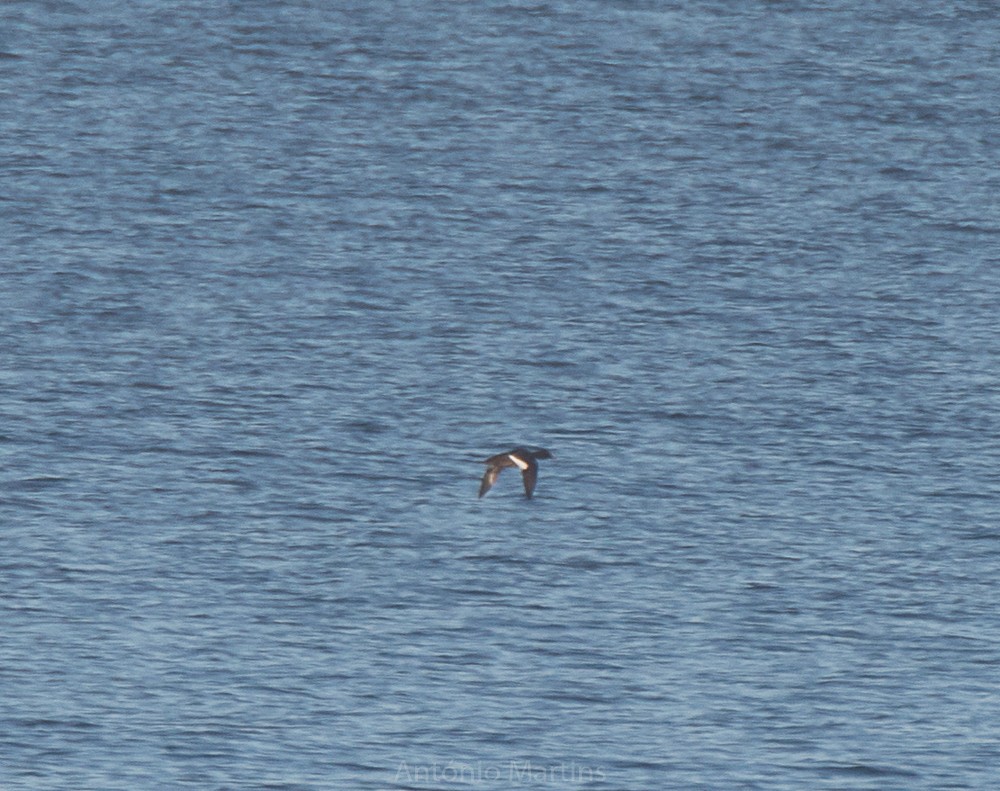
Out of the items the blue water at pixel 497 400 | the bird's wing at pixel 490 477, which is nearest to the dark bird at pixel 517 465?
the bird's wing at pixel 490 477

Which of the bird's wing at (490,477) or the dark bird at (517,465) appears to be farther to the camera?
the bird's wing at (490,477)

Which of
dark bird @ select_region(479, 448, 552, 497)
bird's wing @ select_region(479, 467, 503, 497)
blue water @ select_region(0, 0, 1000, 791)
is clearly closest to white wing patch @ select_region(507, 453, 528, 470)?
dark bird @ select_region(479, 448, 552, 497)

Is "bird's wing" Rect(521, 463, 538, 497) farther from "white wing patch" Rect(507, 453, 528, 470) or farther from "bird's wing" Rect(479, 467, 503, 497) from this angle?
"bird's wing" Rect(479, 467, 503, 497)

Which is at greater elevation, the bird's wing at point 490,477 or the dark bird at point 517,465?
the dark bird at point 517,465

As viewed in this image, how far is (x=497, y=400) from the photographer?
42.8m

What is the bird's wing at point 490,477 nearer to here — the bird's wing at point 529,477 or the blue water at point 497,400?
the bird's wing at point 529,477

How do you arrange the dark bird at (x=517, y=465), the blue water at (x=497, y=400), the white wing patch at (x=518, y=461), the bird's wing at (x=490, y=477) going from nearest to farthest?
the blue water at (x=497, y=400), the dark bird at (x=517, y=465), the white wing patch at (x=518, y=461), the bird's wing at (x=490, y=477)

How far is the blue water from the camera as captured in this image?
30.3 metres

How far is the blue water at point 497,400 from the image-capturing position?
99.3ft

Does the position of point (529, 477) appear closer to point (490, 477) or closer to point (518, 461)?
point (518, 461)

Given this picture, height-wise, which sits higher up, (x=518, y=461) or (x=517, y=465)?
(x=518, y=461)

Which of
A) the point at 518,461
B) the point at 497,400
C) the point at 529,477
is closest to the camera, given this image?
the point at 529,477

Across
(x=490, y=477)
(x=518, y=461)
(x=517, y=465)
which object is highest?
(x=518, y=461)

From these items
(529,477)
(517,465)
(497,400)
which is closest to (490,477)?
(517,465)
